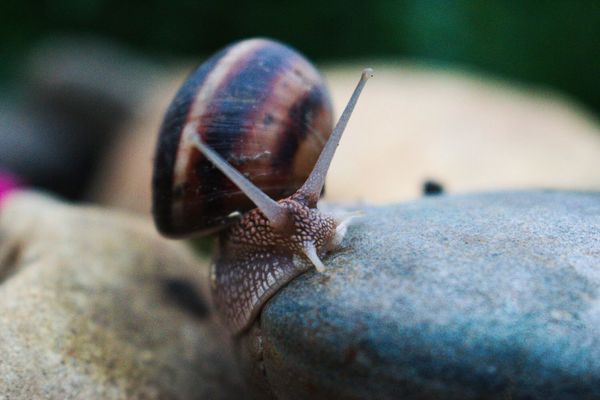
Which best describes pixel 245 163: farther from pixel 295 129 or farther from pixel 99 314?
pixel 99 314

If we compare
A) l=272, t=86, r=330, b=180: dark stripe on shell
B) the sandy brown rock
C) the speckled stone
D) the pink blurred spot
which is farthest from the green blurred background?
the speckled stone

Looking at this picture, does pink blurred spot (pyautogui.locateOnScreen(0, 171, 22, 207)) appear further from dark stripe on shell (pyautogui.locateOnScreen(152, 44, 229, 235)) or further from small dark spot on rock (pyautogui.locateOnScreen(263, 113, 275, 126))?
small dark spot on rock (pyautogui.locateOnScreen(263, 113, 275, 126))

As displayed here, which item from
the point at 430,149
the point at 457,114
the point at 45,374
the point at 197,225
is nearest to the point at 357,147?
the point at 430,149

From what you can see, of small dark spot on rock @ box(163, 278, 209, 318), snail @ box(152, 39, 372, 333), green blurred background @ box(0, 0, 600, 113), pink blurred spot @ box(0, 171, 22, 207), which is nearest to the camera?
snail @ box(152, 39, 372, 333)

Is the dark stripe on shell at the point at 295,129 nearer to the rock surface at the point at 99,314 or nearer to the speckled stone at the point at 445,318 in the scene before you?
the speckled stone at the point at 445,318

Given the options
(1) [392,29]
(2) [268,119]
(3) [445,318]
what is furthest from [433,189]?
(1) [392,29]

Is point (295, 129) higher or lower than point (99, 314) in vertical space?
higher
